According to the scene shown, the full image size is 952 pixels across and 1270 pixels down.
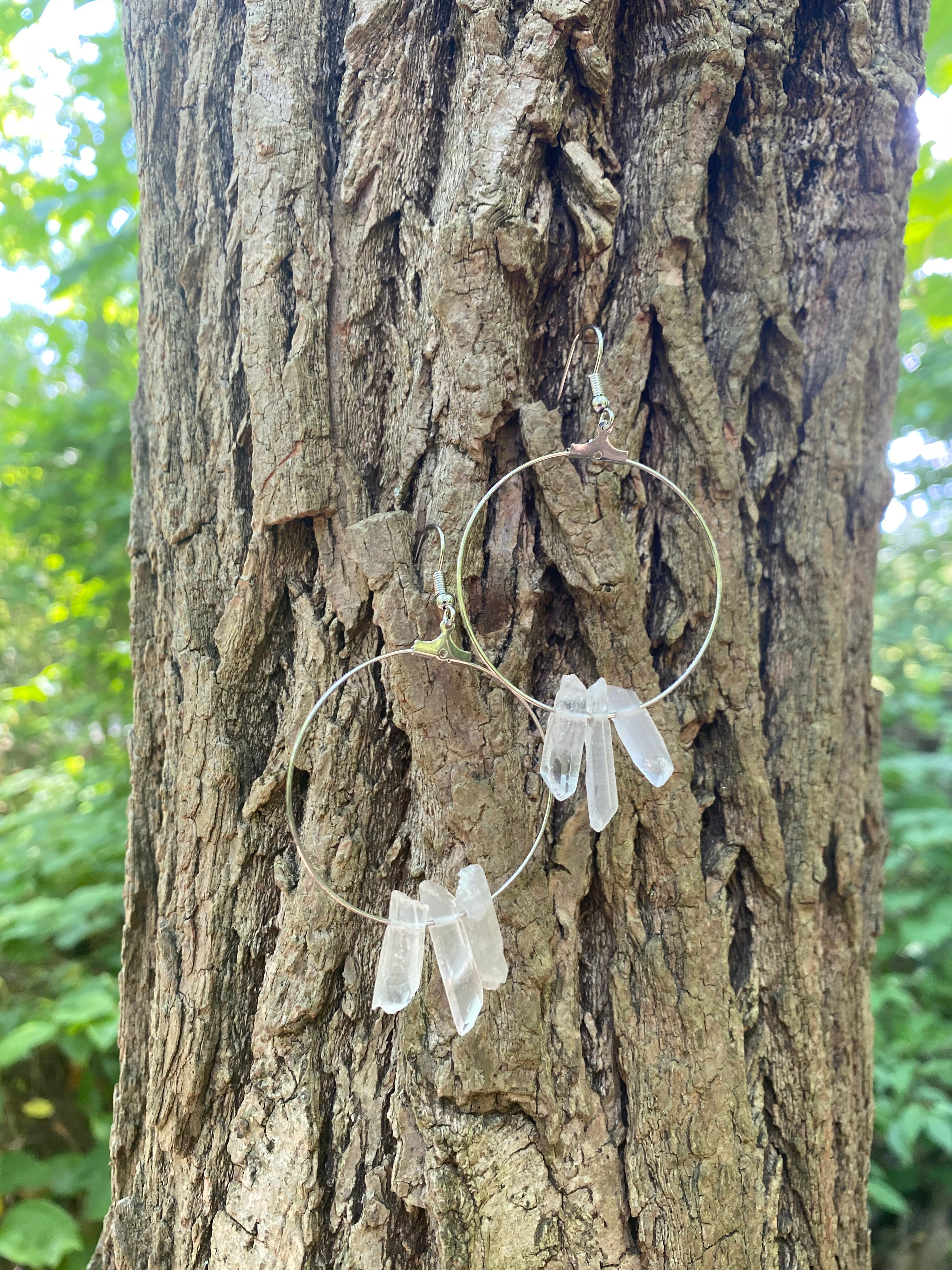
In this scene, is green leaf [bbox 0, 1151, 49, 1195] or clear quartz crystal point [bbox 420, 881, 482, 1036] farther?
green leaf [bbox 0, 1151, 49, 1195]

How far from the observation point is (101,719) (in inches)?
157

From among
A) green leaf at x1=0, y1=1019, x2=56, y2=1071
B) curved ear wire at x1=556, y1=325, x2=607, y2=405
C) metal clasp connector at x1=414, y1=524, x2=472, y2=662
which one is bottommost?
green leaf at x1=0, y1=1019, x2=56, y2=1071

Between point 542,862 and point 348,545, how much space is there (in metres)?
0.56

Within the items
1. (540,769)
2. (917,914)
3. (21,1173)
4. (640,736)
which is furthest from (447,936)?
(917,914)

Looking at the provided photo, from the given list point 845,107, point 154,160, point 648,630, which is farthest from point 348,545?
point 845,107

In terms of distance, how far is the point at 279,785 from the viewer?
119 cm

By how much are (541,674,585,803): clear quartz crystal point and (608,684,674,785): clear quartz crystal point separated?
0.16ft

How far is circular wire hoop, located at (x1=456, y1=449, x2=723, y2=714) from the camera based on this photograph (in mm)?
1095

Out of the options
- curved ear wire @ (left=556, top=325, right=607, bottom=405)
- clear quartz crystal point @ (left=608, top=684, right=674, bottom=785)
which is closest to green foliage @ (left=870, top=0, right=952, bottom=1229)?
curved ear wire @ (left=556, top=325, right=607, bottom=405)

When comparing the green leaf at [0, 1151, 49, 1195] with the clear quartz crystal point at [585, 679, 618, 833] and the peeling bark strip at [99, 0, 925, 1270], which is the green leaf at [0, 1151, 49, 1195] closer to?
the peeling bark strip at [99, 0, 925, 1270]

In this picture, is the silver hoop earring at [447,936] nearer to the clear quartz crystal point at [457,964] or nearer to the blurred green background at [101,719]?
the clear quartz crystal point at [457,964]

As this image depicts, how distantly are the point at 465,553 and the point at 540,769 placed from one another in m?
0.34

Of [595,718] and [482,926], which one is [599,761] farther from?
[482,926]

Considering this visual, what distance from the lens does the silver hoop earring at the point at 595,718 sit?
1100mm
